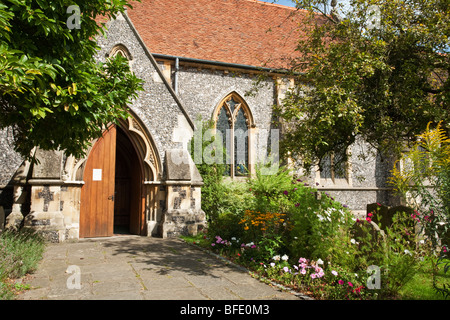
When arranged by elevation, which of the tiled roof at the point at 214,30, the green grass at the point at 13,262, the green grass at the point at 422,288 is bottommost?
the green grass at the point at 422,288

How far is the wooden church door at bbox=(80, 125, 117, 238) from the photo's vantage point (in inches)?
342

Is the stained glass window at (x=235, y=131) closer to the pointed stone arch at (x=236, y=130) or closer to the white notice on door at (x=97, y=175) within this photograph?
the pointed stone arch at (x=236, y=130)

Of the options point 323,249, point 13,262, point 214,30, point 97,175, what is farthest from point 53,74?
point 214,30

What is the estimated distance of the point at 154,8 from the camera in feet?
46.6

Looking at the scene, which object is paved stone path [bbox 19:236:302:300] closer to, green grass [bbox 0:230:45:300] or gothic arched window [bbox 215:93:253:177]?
green grass [bbox 0:230:45:300]

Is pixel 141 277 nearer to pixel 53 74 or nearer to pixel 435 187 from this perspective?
pixel 53 74

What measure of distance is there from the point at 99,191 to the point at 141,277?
481 centimetres

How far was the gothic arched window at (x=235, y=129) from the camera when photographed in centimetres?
1267

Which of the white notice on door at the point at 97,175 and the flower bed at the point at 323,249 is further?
the white notice on door at the point at 97,175

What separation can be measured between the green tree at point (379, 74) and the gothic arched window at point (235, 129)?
19.1ft

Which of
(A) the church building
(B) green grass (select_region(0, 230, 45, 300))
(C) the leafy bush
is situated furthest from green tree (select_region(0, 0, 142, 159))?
(C) the leafy bush

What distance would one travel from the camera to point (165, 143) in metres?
Result: 9.20

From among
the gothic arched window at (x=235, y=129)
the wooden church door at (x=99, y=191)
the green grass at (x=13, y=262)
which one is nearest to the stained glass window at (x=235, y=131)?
the gothic arched window at (x=235, y=129)

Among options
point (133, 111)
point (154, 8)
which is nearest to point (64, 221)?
point (133, 111)
